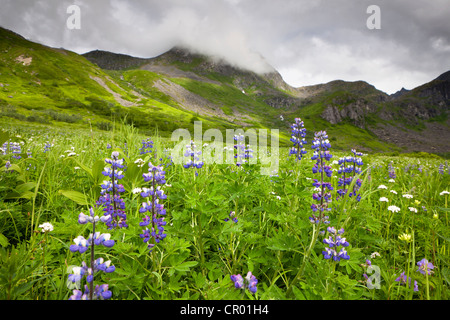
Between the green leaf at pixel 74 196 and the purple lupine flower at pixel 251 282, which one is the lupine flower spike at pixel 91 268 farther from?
the green leaf at pixel 74 196

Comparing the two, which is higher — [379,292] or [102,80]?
[102,80]

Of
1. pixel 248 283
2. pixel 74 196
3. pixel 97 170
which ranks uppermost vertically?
pixel 97 170

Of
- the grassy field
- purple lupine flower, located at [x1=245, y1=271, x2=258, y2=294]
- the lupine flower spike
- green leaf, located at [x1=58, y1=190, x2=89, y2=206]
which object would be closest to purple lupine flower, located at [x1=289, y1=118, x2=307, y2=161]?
the grassy field

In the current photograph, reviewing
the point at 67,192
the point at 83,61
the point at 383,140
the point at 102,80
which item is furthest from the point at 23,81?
the point at 383,140

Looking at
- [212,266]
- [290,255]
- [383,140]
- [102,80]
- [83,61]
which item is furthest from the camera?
[383,140]

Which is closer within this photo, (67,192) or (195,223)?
(195,223)

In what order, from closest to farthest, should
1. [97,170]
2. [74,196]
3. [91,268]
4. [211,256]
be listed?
[91,268] → [211,256] → [74,196] → [97,170]

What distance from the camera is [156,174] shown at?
1.97 metres

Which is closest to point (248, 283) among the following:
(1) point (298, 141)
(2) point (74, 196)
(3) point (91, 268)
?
(3) point (91, 268)

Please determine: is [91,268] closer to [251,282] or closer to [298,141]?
[251,282]

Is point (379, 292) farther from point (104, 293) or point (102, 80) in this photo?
point (102, 80)

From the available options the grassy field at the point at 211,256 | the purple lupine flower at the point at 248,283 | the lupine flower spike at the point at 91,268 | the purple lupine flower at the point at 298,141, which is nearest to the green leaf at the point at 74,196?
the grassy field at the point at 211,256
